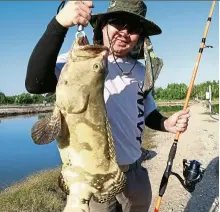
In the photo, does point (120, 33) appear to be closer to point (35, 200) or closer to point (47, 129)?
point (47, 129)

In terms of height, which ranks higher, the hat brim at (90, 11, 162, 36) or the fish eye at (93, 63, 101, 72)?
the hat brim at (90, 11, 162, 36)

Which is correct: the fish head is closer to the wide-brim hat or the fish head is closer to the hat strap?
the wide-brim hat

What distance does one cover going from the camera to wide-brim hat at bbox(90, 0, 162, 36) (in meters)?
3.24

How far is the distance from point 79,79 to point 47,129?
0.38 metres

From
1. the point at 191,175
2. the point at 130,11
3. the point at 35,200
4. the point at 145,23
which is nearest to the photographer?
the point at 130,11

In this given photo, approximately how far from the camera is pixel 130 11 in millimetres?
3240

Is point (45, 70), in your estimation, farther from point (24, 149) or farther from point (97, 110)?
point (24, 149)

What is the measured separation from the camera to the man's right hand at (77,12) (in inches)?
91.2

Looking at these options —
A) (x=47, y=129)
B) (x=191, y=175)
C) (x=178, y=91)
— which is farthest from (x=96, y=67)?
(x=178, y=91)

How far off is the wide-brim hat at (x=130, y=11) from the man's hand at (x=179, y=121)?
892 mm

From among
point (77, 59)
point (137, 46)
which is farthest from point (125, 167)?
point (77, 59)

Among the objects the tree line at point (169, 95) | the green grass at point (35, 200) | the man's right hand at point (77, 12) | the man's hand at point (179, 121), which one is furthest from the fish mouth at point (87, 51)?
the tree line at point (169, 95)

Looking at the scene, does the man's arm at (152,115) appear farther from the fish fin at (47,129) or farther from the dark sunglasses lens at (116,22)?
the fish fin at (47,129)

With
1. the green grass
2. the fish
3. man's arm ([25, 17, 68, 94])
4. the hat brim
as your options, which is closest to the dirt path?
the green grass
